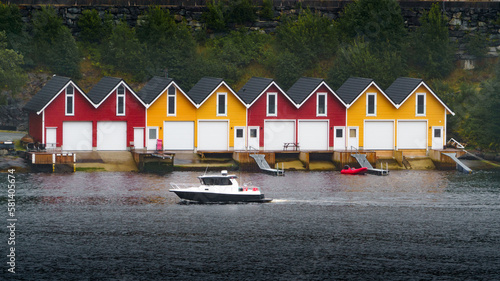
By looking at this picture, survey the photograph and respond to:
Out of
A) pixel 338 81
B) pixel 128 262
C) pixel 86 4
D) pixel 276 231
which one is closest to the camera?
pixel 128 262

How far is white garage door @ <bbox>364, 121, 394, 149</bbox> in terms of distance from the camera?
299ft

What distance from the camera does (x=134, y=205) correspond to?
65.1 metres

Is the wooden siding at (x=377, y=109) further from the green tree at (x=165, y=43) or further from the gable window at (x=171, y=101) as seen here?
the green tree at (x=165, y=43)

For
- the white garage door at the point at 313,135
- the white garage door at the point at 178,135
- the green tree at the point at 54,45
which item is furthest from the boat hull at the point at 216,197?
the green tree at the point at 54,45

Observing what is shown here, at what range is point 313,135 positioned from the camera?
89.9m

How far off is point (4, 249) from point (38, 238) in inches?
107

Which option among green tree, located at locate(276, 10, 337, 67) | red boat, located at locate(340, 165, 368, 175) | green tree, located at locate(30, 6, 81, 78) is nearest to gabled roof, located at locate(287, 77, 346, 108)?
red boat, located at locate(340, 165, 368, 175)

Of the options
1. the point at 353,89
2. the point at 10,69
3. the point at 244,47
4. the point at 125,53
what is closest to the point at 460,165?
the point at 353,89

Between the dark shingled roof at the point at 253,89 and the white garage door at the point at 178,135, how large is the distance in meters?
6.35

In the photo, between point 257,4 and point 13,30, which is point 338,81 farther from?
point 13,30

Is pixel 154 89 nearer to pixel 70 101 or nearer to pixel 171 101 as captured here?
pixel 171 101

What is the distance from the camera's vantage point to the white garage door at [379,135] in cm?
9100

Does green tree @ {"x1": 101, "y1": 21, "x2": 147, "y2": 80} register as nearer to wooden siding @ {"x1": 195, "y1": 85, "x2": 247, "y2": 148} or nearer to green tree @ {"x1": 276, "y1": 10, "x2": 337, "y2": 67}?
green tree @ {"x1": 276, "y1": 10, "x2": 337, "y2": 67}

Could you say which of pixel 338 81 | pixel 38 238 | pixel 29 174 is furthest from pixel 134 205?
pixel 338 81
